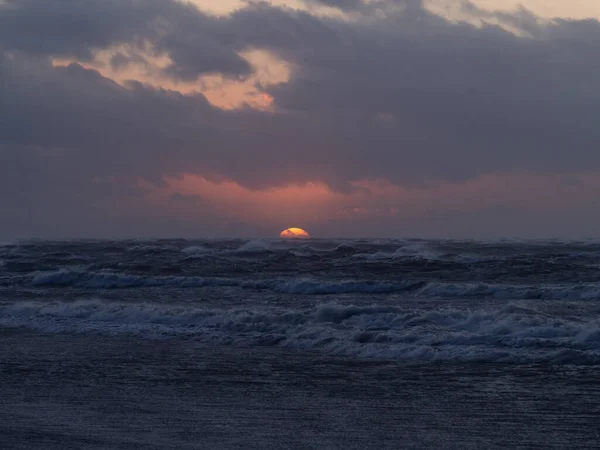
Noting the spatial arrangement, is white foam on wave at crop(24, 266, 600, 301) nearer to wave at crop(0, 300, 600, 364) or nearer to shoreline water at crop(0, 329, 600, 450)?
wave at crop(0, 300, 600, 364)

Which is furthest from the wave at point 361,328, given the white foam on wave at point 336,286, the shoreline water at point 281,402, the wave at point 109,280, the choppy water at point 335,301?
the wave at point 109,280

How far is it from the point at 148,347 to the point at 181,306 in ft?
16.6

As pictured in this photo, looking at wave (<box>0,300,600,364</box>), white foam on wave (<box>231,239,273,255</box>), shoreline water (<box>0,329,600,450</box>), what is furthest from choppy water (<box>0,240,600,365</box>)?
shoreline water (<box>0,329,600,450</box>)

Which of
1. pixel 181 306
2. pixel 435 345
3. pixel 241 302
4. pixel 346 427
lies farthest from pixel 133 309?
pixel 346 427

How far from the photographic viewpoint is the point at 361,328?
44.9ft

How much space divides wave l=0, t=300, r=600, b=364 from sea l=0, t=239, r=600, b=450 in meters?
0.05

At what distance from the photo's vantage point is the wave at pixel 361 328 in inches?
446

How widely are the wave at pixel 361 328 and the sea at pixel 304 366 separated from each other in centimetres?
5

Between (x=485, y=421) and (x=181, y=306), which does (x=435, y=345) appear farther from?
(x=181, y=306)

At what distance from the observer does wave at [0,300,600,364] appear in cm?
1132

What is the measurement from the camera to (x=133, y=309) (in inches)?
648

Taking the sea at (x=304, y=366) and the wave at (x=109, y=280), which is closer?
the sea at (x=304, y=366)

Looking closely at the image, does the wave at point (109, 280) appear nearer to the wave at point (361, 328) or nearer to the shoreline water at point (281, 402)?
the wave at point (361, 328)

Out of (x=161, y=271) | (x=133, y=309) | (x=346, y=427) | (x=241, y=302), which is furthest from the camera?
(x=161, y=271)
